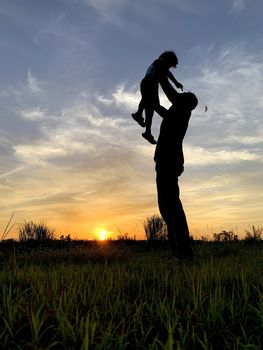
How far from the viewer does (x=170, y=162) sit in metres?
6.57

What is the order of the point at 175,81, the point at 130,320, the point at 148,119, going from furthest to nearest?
the point at 175,81, the point at 148,119, the point at 130,320

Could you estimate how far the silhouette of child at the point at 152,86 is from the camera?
23.1ft

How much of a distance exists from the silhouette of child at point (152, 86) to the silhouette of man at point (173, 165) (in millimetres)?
372

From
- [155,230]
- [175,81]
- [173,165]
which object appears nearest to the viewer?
[173,165]

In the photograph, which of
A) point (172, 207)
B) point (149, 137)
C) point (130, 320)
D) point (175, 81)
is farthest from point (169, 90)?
point (130, 320)

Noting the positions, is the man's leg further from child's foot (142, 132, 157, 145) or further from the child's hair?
the child's hair

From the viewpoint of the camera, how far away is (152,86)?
7.03 metres

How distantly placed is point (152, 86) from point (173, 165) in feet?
4.23

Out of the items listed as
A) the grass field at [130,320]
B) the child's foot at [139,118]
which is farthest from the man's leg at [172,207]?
the grass field at [130,320]

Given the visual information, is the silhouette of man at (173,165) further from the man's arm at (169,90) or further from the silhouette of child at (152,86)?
the silhouette of child at (152,86)

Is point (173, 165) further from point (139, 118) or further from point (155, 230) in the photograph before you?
point (155, 230)

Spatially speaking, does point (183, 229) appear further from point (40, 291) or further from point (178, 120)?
point (40, 291)

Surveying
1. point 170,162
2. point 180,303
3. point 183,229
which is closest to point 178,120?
point 170,162

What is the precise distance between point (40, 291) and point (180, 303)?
1130 mm
